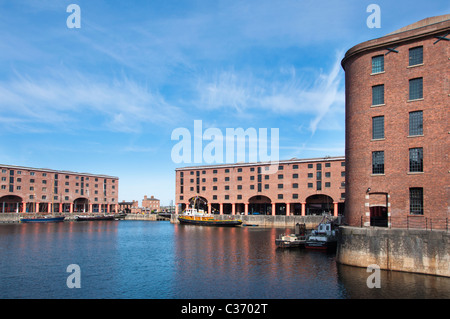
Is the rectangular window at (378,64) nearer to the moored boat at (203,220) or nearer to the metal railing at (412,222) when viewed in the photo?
the metal railing at (412,222)

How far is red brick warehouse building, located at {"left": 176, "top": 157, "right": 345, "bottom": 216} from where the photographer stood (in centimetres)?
9506

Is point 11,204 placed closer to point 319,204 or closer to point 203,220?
point 203,220

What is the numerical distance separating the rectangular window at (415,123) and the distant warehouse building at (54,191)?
124218mm

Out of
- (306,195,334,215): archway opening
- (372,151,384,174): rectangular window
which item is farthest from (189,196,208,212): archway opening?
(372,151,384,174): rectangular window

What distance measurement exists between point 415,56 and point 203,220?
7866 cm

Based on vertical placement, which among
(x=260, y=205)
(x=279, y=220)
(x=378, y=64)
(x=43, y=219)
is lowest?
(x=43, y=219)

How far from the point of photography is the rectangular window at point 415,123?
32.0 meters

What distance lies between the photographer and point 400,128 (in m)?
32.9

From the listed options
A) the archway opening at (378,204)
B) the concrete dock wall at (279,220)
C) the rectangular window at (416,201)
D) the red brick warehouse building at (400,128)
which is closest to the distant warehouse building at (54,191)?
the concrete dock wall at (279,220)

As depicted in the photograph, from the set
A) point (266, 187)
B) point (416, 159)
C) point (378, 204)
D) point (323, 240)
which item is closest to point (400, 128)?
point (416, 159)

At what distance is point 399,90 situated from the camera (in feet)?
109

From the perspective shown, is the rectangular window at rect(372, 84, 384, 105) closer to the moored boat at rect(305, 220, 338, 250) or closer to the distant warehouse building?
the moored boat at rect(305, 220, 338, 250)
